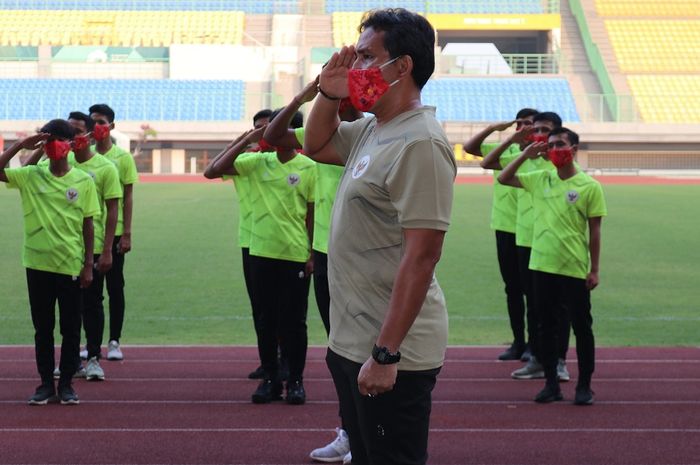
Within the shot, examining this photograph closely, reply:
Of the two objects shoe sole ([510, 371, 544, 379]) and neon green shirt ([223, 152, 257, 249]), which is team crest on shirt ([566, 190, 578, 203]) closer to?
shoe sole ([510, 371, 544, 379])

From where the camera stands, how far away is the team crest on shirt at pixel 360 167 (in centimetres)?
296

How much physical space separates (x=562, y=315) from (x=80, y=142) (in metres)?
3.18

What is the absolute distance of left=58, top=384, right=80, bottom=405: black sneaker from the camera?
20.9 ft

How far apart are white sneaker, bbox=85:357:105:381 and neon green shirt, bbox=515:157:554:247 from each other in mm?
2889

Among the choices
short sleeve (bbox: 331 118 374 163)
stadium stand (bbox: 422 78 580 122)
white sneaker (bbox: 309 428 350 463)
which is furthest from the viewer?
stadium stand (bbox: 422 78 580 122)

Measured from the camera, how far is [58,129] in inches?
245

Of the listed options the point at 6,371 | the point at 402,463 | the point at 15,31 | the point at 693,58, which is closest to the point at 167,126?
the point at 15,31

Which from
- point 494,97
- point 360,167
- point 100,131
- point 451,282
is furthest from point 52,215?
point 494,97

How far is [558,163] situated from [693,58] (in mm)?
43315

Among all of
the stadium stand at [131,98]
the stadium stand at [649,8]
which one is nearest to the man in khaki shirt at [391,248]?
the stadium stand at [131,98]

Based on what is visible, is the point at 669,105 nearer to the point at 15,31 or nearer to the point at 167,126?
the point at 167,126

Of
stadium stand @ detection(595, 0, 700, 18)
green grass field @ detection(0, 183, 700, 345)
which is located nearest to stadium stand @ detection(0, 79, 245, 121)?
stadium stand @ detection(595, 0, 700, 18)

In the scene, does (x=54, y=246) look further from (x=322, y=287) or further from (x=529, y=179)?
(x=529, y=179)

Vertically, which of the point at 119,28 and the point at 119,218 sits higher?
the point at 119,218
